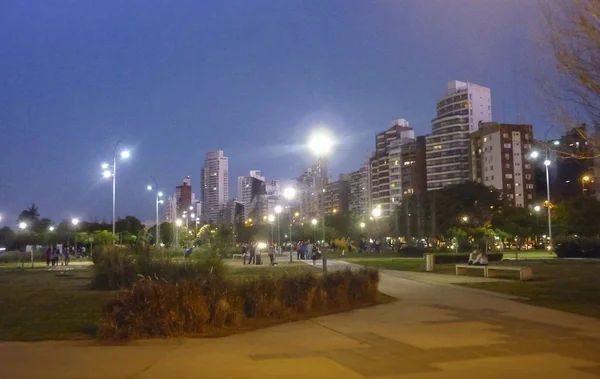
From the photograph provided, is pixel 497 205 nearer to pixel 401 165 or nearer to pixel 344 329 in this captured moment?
pixel 401 165

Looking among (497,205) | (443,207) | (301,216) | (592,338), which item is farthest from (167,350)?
(301,216)

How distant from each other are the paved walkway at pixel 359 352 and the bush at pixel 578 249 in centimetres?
3350

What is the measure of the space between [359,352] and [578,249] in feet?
130

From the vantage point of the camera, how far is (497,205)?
82250 mm

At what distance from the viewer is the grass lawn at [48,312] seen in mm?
12859

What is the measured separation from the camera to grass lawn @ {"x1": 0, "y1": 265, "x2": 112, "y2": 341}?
12.9 m

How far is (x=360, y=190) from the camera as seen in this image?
185m

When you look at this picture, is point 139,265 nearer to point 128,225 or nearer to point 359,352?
point 359,352

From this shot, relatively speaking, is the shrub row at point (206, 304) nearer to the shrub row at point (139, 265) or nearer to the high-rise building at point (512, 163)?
the shrub row at point (139, 265)

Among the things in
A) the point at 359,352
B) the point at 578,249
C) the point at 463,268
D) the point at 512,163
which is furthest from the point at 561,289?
the point at 512,163

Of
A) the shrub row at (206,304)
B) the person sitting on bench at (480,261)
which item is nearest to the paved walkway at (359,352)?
the shrub row at (206,304)

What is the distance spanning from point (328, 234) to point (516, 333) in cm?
7852

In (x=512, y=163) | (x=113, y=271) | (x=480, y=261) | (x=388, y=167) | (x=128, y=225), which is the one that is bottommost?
(x=480, y=261)

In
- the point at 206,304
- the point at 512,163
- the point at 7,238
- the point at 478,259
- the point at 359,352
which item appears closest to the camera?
the point at 359,352
